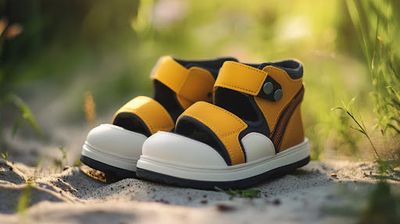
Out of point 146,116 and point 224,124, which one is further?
point 146,116

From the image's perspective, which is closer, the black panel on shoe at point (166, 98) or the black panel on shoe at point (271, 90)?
the black panel on shoe at point (271, 90)

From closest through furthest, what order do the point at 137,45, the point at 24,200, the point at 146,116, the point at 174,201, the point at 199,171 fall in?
the point at 24,200
the point at 174,201
the point at 199,171
the point at 146,116
the point at 137,45

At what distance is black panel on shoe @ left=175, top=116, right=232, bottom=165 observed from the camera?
2209mm

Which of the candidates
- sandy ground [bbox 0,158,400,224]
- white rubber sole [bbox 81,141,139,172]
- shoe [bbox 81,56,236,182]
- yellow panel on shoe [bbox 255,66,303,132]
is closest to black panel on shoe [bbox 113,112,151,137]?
shoe [bbox 81,56,236,182]

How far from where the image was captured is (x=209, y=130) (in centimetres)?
221

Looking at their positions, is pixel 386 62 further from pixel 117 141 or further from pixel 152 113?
pixel 117 141

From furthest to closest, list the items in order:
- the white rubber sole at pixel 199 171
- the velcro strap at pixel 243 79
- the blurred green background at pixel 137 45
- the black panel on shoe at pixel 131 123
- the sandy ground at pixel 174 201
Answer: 1. the blurred green background at pixel 137 45
2. the black panel on shoe at pixel 131 123
3. the velcro strap at pixel 243 79
4. the white rubber sole at pixel 199 171
5. the sandy ground at pixel 174 201

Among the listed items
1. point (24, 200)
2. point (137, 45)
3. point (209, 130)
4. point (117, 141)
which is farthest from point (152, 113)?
point (137, 45)

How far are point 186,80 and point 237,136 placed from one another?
411 mm

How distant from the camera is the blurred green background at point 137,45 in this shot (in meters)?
3.86

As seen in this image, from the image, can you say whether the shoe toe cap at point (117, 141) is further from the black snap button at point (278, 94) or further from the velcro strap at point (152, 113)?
the black snap button at point (278, 94)

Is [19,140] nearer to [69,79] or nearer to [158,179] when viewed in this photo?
[69,79]

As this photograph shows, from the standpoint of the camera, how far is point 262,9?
4.94 m

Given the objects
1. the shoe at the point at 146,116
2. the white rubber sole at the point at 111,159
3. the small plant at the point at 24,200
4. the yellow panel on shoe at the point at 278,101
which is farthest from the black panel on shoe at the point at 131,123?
the small plant at the point at 24,200
